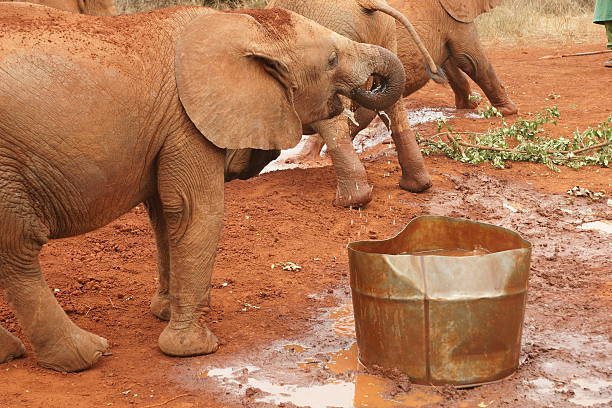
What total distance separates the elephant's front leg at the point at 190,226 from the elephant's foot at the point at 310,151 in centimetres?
502

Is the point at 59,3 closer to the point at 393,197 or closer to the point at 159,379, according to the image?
the point at 393,197

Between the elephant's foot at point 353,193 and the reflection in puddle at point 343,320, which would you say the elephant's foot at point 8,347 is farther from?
the elephant's foot at point 353,193

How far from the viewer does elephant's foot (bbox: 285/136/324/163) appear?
988 cm

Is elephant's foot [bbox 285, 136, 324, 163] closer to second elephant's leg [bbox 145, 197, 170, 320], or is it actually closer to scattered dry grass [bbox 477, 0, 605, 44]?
second elephant's leg [bbox 145, 197, 170, 320]

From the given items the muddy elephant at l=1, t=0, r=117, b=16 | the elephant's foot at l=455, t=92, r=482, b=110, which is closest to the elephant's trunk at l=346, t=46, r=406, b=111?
the muddy elephant at l=1, t=0, r=117, b=16

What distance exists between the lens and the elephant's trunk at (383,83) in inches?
205

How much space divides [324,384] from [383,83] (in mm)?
1804

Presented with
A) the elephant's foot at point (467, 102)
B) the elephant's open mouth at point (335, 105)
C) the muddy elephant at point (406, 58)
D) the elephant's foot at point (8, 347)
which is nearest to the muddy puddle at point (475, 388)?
the elephant's foot at point (8, 347)

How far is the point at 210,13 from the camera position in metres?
4.78

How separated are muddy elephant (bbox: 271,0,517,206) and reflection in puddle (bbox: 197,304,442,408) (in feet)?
5.75

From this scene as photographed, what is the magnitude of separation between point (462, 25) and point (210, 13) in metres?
5.97

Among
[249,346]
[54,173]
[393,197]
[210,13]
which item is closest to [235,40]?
[210,13]

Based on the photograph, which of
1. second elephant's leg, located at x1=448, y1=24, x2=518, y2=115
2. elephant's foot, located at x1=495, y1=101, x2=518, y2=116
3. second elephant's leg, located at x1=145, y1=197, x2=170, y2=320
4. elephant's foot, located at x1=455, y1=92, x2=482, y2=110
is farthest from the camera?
elephant's foot, located at x1=455, y1=92, x2=482, y2=110

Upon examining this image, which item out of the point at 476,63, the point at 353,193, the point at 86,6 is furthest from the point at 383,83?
the point at 476,63
